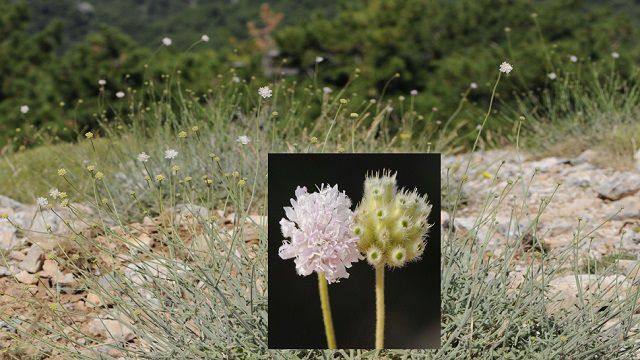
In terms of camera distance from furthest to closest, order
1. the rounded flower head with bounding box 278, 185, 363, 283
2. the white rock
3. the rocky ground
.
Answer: the white rock
the rocky ground
the rounded flower head with bounding box 278, 185, 363, 283

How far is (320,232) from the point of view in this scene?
8.75ft

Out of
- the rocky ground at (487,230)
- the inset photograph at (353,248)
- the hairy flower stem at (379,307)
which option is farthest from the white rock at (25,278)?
the hairy flower stem at (379,307)

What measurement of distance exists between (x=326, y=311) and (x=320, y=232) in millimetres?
266

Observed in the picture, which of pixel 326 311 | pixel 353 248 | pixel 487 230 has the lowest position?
pixel 326 311

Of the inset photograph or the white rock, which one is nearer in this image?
the inset photograph

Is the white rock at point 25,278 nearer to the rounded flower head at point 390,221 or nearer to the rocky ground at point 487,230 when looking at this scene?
the rocky ground at point 487,230

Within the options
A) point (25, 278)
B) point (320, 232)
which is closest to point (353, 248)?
point (320, 232)

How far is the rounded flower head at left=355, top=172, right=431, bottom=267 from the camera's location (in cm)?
270

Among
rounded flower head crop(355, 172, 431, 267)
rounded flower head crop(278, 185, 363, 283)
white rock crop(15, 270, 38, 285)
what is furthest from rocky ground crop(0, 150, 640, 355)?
rounded flower head crop(278, 185, 363, 283)

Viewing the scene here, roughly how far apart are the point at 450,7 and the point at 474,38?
3.75 feet

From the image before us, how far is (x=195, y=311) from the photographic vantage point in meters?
3.02

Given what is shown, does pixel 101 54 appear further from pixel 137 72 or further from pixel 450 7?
pixel 450 7

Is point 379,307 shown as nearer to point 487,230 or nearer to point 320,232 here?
point 320,232

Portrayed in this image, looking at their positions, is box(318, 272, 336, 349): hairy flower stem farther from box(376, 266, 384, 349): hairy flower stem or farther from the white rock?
the white rock
